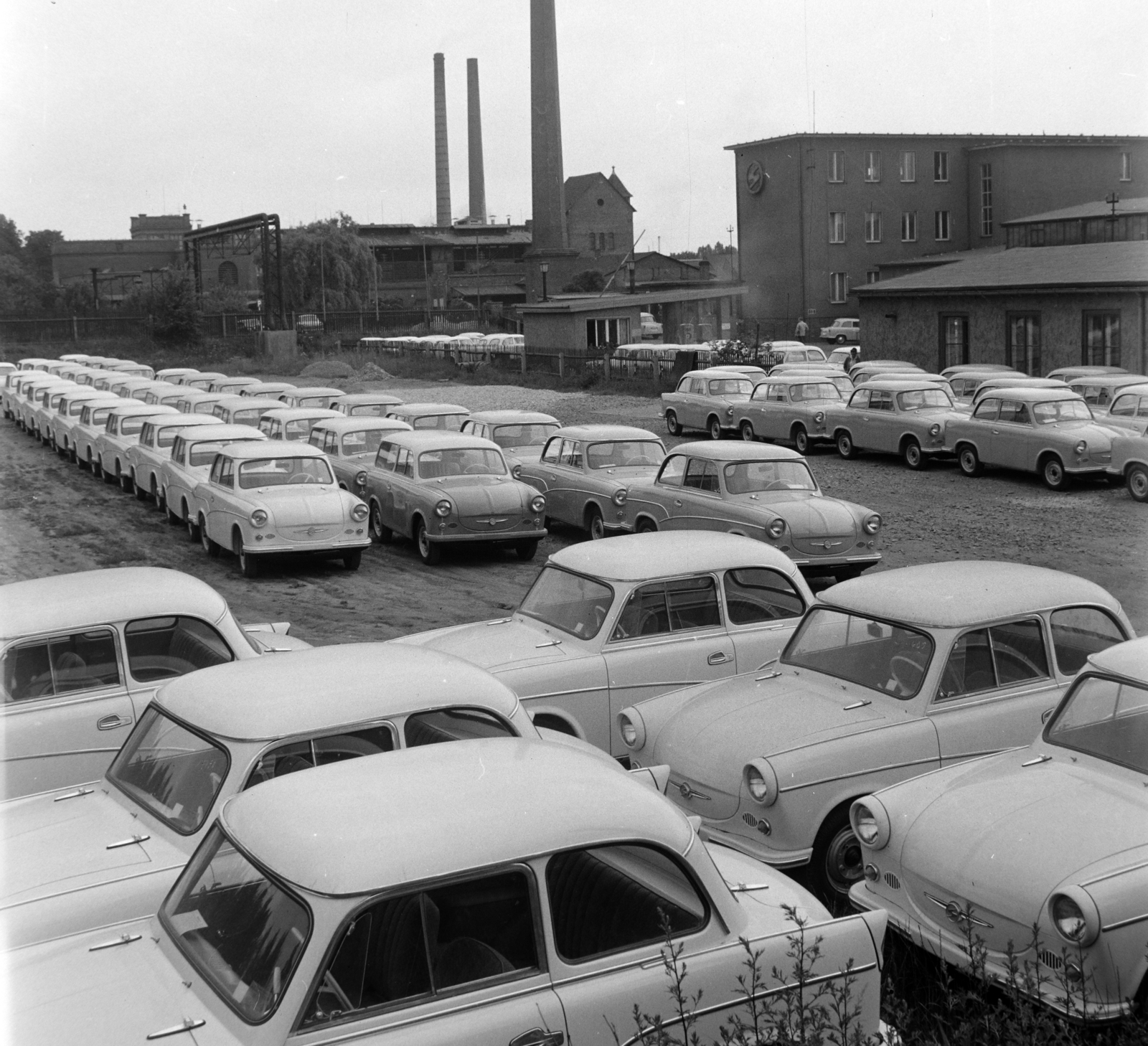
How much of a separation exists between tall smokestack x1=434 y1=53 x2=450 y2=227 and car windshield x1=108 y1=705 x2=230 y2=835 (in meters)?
84.4

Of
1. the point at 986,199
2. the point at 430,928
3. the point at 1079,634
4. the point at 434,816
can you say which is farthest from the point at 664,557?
the point at 986,199

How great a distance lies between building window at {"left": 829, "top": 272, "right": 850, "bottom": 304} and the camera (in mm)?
58656

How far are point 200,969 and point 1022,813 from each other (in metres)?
3.29

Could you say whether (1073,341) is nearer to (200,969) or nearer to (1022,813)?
(1022,813)

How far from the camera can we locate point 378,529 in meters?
17.3

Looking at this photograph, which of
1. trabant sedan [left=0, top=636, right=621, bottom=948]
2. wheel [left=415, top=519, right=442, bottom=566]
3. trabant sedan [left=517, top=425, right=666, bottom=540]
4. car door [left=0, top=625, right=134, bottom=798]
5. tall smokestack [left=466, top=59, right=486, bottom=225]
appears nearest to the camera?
trabant sedan [left=0, top=636, right=621, bottom=948]

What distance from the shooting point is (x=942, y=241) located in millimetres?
59844

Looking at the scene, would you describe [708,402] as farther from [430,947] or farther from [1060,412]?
[430,947]

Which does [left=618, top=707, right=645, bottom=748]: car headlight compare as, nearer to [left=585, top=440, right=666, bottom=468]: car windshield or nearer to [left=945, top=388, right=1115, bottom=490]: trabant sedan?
[left=585, top=440, right=666, bottom=468]: car windshield

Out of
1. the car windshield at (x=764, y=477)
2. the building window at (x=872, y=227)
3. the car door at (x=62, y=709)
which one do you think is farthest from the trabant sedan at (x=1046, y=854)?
the building window at (x=872, y=227)

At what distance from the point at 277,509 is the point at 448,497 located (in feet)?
6.68

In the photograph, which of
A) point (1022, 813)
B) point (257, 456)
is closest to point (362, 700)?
point (1022, 813)

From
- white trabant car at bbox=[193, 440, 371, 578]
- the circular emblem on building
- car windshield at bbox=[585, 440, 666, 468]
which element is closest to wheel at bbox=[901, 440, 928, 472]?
car windshield at bbox=[585, 440, 666, 468]

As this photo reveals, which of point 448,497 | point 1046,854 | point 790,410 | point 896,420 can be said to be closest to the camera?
point 1046,854
